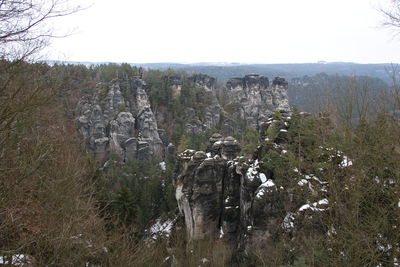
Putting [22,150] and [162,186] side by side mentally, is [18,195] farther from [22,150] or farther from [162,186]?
[162,186]

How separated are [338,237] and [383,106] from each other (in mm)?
4046

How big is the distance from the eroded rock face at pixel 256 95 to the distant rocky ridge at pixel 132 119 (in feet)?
0.76

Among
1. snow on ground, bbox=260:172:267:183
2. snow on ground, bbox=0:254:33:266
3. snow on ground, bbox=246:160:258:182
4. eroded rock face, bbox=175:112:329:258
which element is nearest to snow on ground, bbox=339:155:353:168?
eroded rock face, bbox=175:112:329:258

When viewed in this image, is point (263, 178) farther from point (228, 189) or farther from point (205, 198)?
point (205, 198)

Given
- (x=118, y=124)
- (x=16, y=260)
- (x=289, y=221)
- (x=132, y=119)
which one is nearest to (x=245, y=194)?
(x=289, y=221)

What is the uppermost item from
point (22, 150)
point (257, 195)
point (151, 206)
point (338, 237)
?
point (22, 150)

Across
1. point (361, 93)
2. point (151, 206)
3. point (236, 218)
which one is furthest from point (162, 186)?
point (361, 93)

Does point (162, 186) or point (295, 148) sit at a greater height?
point (295, 148)

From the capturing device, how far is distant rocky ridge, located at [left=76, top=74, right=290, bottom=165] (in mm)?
51156

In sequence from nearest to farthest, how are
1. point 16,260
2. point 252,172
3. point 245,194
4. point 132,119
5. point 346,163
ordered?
point 16,260
point 346,163
point 252,172
point 245,194
point 132,119

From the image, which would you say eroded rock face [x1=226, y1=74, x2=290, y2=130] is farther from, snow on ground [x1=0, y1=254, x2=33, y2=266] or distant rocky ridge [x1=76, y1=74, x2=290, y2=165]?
snow on ground [x1=0, y1=254, x2=33, y2=266]

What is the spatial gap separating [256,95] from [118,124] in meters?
33.6

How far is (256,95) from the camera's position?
7188 cm

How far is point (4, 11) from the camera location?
4.37 meters
